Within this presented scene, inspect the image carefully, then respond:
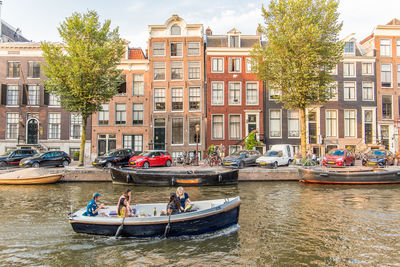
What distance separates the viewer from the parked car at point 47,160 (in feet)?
84.0

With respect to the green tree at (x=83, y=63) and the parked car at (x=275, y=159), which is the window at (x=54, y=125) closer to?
the green tree at (x=83, y=63)

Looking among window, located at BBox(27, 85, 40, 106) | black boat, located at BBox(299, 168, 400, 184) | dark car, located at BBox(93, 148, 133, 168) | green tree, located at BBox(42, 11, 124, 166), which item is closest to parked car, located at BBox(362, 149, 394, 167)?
black boat, located at BBox(299, 168, 400, 184)

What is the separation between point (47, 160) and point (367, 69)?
37.8 metres

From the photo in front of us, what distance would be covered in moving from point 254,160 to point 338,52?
12.6 m

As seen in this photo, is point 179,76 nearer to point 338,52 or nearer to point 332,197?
point 338,52

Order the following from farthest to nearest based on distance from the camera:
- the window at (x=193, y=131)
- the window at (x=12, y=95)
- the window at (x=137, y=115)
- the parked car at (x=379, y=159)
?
the window at (x=137, y=115) < the window at (x=12, y=95) < the window at (x=193, y=131) < the parked car at (x=379, y=159)

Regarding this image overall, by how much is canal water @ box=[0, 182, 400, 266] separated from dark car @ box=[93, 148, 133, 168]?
26.8ft

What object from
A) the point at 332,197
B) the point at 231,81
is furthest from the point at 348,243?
the point at 231,81

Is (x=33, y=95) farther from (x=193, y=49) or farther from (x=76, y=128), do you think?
(x=193, y=49)

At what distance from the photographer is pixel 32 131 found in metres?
36.3

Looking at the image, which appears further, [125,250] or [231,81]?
[231,81]

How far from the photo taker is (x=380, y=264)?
843cm

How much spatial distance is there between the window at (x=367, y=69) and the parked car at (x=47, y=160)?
118 ft

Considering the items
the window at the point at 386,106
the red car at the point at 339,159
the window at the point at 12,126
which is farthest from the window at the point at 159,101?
the window at the point at 386,106
